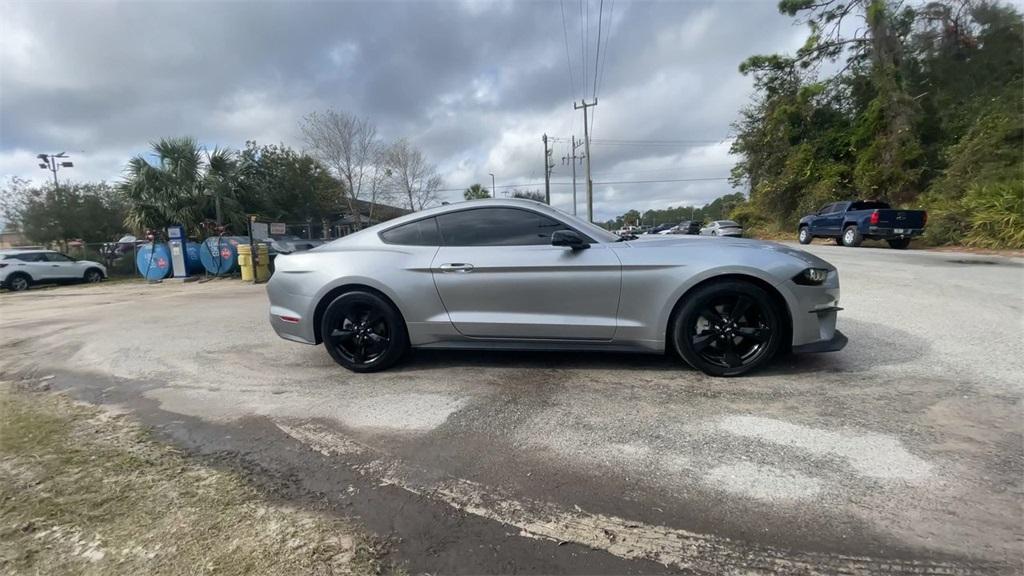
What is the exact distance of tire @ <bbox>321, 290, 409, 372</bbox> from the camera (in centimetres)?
380

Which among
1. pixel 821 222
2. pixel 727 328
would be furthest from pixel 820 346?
pixel 821 222

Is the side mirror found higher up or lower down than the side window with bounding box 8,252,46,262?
lower down

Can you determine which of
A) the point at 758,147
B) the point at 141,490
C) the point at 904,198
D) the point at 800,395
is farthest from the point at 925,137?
the point at 141,490

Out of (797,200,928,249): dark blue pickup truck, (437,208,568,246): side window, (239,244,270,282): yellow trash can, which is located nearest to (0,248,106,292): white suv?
(239,244,270,282): yellow trash can

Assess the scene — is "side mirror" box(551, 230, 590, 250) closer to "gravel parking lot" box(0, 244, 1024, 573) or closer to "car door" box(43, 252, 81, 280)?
"gravel parking lot" box(0, 244, 1024, 573)

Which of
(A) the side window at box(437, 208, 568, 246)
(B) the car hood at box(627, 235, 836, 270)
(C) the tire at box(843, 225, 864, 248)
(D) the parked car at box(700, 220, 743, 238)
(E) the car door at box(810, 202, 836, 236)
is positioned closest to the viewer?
(B) the car hood at box(627, 235, 836, 270)

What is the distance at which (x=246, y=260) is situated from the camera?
43.1 feet

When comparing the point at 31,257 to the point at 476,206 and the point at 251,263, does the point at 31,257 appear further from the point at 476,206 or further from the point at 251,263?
the point at 476,206

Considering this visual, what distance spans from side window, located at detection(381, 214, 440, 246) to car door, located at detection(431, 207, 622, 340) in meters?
0.12

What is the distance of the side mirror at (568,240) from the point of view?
11.1 ft

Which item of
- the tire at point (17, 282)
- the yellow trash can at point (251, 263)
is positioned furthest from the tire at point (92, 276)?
the yellow trash can at point (251, 263)

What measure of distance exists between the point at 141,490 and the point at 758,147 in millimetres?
33066

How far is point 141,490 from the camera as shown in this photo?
218cm

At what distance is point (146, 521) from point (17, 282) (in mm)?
20863
